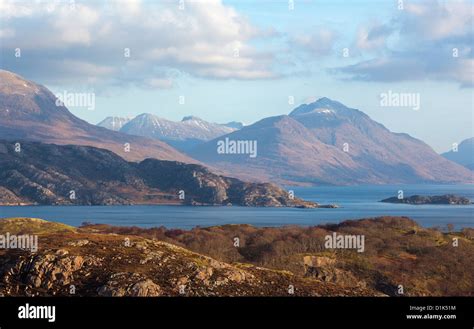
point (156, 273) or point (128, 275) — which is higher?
point (128, 275)

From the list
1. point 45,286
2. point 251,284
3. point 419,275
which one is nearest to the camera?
point 45,286

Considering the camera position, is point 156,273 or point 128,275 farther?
point 156,273

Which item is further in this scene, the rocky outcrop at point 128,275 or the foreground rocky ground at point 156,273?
the foreground rocky ground at point 156,273

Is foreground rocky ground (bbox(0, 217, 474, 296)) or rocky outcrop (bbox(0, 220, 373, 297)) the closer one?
rocky outcrop (bbox(0, 220, 373, 297))
